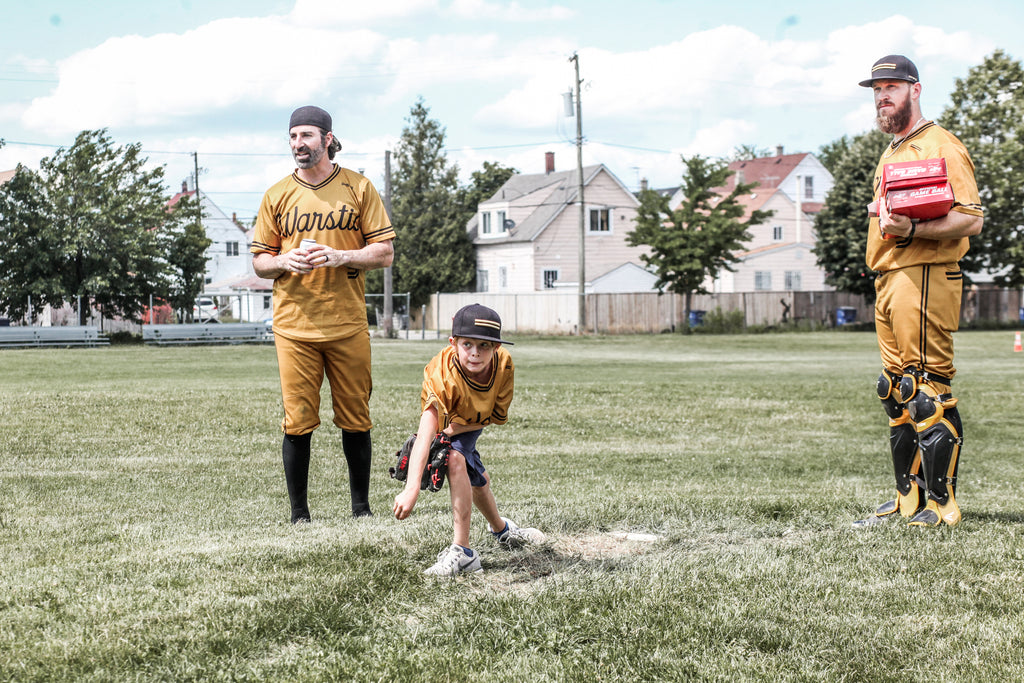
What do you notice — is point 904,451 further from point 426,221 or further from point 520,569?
point 426,221

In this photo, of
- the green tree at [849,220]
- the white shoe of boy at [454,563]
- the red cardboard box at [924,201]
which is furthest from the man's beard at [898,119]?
the green tree at [849,220]

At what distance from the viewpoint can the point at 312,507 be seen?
6.95m

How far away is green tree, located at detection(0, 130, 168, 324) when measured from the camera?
3725 cm

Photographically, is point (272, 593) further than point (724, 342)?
No

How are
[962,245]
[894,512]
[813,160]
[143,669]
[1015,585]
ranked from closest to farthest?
[143,669] < [1015,585] < [962,245] < [894,512] < [813,160]

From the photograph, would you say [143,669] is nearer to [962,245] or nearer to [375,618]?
[375,618]

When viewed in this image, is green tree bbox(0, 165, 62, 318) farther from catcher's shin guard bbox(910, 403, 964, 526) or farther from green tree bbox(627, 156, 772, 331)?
catcher's shin guard bbox(910, 403, 964, 526)

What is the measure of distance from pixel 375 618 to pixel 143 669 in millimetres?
862

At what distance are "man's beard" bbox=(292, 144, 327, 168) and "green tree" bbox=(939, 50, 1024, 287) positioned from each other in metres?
49.1

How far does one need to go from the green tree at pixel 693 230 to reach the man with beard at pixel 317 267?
A: 1636 inches

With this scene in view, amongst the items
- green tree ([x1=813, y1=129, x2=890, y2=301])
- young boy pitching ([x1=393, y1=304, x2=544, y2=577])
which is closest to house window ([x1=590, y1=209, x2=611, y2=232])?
green tree ([x1=813, y1=129, x2=890, y2=301])

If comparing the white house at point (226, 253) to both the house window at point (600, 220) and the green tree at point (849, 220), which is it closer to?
the house window at point (600, 220)

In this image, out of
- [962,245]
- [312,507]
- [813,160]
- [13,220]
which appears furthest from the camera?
[813,160]

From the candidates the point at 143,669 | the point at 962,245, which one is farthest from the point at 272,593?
the point at 962,245
